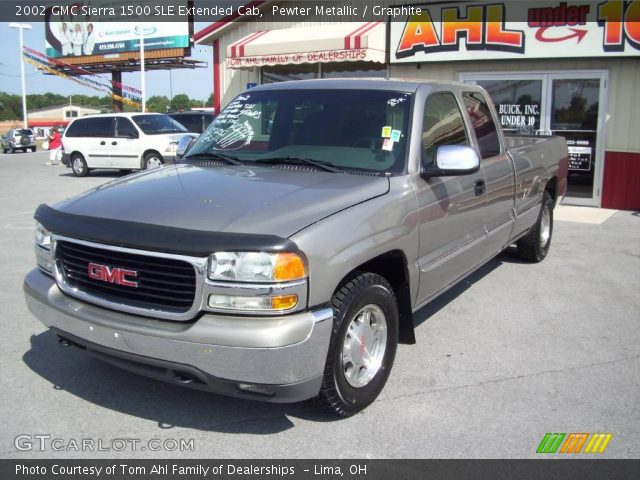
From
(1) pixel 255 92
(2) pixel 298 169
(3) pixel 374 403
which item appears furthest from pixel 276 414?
(1) pixel 255 92

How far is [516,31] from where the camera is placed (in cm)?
1085

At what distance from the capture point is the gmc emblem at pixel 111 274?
312 centimetres

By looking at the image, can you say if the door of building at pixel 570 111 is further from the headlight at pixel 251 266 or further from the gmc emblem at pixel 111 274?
the gmc emblem at pixel 111 274

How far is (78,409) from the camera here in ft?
11.8

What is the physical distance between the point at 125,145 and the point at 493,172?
1363cm

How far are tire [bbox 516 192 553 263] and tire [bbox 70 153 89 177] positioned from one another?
554 inches

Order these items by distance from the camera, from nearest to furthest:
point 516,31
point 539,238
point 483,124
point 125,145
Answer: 1. point 483,124
2. point 539,238
3. point 516,31
4. point 125,145

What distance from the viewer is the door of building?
10852 mm

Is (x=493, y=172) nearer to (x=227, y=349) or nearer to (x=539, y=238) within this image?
(x=539, y=238)

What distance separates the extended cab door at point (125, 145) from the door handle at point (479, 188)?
13347 millimetres

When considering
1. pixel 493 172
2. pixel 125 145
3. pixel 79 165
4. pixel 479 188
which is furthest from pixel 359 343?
pixel 79 165

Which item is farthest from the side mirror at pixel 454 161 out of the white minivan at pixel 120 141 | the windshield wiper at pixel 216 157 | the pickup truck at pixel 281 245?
the white minivan at pixel 120 141

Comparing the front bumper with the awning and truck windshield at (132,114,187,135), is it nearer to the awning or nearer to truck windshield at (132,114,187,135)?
the awning

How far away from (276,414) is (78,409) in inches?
44.6
